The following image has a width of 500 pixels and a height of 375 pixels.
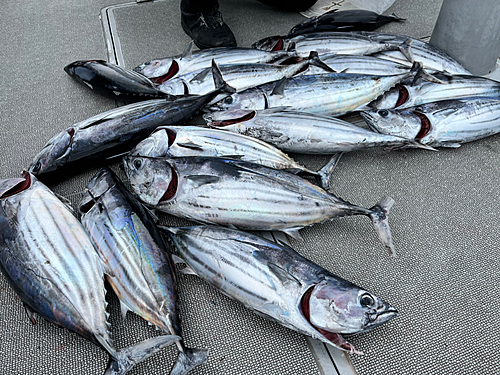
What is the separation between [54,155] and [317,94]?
1.28 metres

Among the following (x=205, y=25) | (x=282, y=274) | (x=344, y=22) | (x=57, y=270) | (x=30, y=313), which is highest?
(x=344, y=22)

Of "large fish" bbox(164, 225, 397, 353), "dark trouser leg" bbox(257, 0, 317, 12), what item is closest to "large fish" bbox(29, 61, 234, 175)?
"large fish" bbox(164, 225, 397, 353)

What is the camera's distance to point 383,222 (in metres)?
1.50

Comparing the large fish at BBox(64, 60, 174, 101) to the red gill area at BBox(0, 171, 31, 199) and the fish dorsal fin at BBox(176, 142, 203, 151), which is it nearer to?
the fish dorsal fin at BBox(176, 142, 203, 151)

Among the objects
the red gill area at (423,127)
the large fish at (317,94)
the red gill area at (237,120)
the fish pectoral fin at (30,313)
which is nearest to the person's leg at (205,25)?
the large fish at (317,94)

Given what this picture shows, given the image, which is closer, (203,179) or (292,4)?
(203,179)

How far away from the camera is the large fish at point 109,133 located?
1.77 meters

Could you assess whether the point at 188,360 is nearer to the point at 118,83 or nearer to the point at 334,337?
the point at 334,337

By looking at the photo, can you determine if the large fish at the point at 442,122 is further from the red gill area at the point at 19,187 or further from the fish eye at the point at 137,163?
the red gill area at the point at 19,187

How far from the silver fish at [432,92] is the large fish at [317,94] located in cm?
6

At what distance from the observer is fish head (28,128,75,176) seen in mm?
1745

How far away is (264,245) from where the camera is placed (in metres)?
1.34

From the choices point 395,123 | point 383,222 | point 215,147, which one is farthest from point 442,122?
point 215,147

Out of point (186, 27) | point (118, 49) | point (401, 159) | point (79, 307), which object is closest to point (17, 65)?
point (118, 49)
